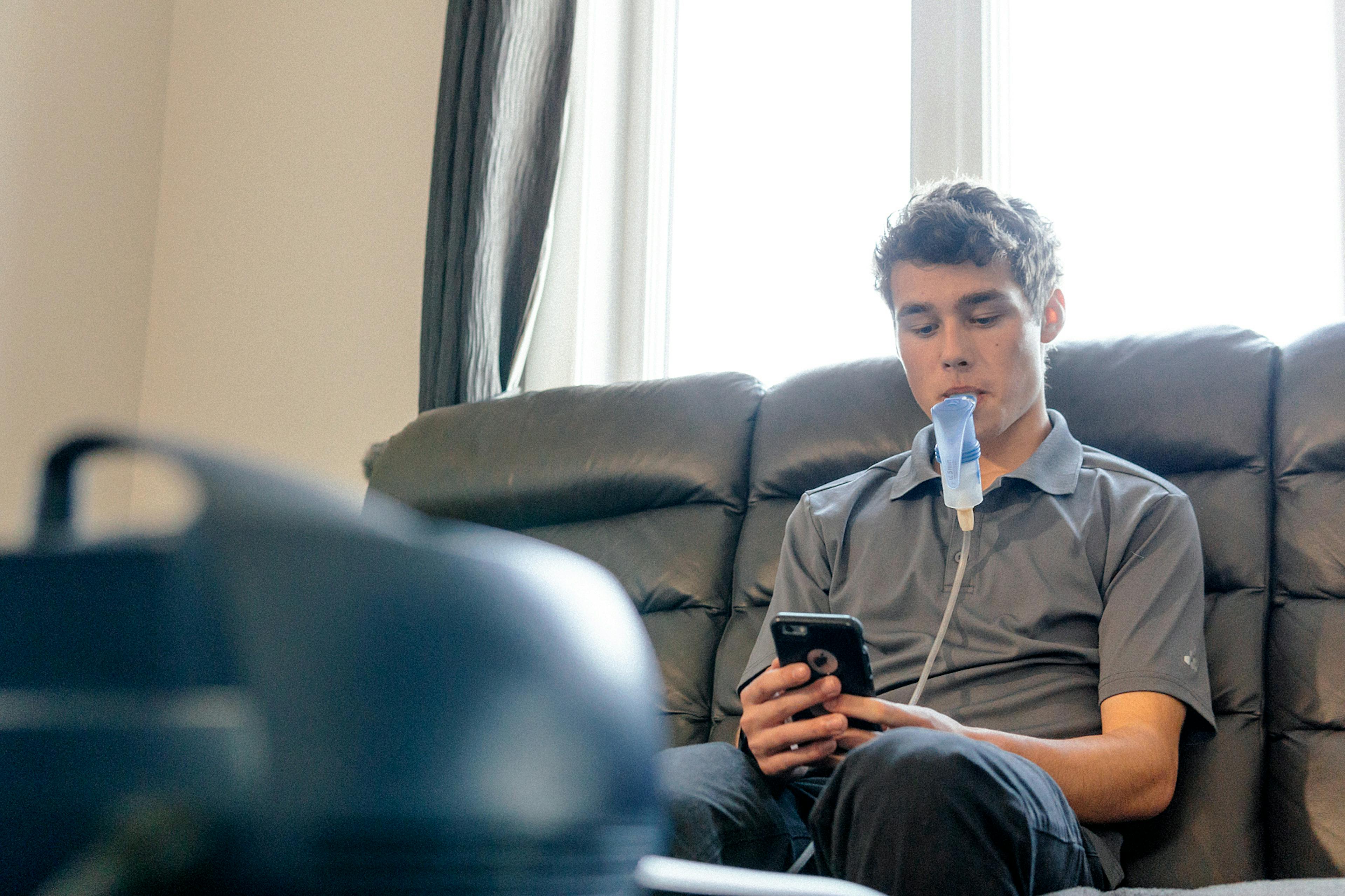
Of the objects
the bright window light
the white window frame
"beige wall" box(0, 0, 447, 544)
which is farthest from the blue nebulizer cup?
"beige wall" box(0, 0, 447, 544)

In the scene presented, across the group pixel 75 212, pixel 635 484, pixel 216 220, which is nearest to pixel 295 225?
pixel 216 220

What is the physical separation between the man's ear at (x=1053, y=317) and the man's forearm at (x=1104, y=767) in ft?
2.15

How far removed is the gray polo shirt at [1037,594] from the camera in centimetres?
132

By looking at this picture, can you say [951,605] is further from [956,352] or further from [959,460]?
[956,352]

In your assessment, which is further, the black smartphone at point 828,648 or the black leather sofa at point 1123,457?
the black leather sofa at point 1123,457

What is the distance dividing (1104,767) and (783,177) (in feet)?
5.86

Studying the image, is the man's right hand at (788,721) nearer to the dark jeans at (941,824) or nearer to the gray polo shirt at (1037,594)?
the dark jeans at (941,824)

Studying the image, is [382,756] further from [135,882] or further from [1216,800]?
[1216,800]

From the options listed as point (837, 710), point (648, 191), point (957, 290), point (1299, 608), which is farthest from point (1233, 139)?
point (837, 710)

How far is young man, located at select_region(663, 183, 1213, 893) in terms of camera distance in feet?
3.10

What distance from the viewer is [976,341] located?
1569mm

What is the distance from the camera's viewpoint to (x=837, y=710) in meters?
1.17

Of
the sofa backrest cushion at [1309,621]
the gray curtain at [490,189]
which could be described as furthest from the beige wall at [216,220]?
the sofa backrest cushion at [1309,621]

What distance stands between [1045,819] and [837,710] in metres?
0.24
